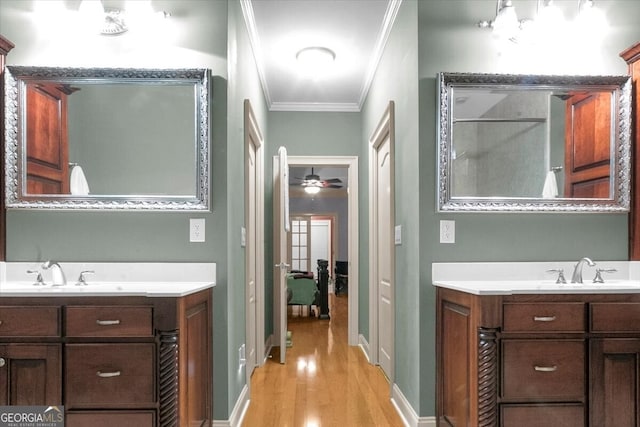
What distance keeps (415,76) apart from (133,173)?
5.33 feet

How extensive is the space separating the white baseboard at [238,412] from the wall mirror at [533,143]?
1583 mm

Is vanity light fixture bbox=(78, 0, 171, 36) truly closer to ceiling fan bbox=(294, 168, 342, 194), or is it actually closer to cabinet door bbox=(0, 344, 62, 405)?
cabinet door bbox=(0, 344, 62, 405)

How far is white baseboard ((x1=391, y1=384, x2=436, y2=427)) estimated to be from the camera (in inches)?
86.8

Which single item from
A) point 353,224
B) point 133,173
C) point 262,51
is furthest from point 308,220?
point 133,173

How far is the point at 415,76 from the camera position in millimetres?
2301

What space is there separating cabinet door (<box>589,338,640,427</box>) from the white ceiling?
2.21 meters

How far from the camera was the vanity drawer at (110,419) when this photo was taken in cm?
169

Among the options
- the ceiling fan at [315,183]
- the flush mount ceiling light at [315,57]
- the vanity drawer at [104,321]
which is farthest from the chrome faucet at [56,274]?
the ceiling fan at [315,183]

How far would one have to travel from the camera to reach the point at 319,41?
3.19m

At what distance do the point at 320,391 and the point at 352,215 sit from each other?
1930 millimetres

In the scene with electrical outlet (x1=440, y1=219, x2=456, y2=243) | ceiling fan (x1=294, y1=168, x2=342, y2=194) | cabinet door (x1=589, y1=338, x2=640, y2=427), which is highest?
ceiling fan (x1=294, y1=168, x2=342, y2=194)

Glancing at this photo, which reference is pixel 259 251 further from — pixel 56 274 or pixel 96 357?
pixel 96 357

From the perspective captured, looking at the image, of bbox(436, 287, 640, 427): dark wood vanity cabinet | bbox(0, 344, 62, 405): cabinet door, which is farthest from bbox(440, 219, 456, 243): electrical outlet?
bbox(0, 344, 62, 405): cabinet door

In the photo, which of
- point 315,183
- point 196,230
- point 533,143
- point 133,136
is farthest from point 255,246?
point 315,183
